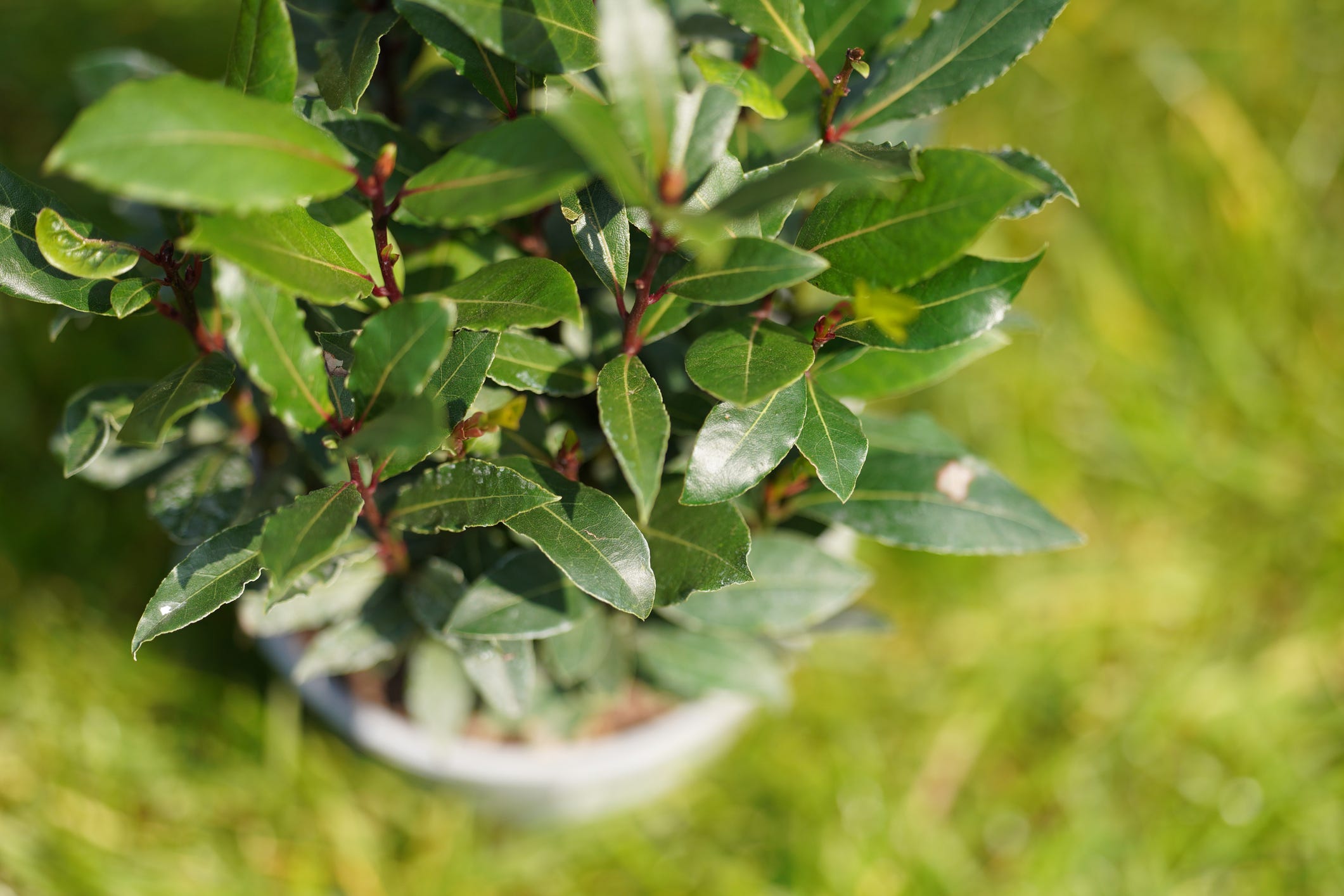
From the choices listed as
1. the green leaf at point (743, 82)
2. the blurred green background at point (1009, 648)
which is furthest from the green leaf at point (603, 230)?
the blurred green background at point (1009, 648)

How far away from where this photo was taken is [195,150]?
1.82ft

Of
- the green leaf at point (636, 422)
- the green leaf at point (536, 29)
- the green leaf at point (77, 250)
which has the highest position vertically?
the green leaf at point (536, 29)

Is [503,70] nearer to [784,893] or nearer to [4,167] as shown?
[4,167]

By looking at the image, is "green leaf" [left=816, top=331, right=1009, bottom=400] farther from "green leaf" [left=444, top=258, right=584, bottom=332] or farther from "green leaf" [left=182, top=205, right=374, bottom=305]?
"green leaf" [left=182, top=205, right=374, bottom=305]

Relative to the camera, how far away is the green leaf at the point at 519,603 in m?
0.90

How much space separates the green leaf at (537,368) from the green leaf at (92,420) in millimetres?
348

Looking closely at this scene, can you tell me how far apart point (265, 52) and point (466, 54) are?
142 mm

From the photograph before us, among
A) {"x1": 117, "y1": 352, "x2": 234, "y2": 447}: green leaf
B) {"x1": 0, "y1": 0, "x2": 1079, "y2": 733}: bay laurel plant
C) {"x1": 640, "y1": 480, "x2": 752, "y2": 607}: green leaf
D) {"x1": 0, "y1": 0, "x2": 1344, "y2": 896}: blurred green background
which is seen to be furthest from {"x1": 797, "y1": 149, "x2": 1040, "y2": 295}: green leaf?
{"x1": 0, "y1": 0, "x2": 1344, "y2": 896}: blurred green background

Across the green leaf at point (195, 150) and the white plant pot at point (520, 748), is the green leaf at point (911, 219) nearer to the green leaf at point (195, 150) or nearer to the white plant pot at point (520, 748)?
the green leaf at point (195, 150)

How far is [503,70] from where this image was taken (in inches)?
30.0

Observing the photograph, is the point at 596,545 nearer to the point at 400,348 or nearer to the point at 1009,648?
the point at 400,348

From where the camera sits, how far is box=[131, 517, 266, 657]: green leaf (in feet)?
2.38

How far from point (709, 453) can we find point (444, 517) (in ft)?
0.72

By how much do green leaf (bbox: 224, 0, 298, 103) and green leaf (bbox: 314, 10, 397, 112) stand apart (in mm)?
64
